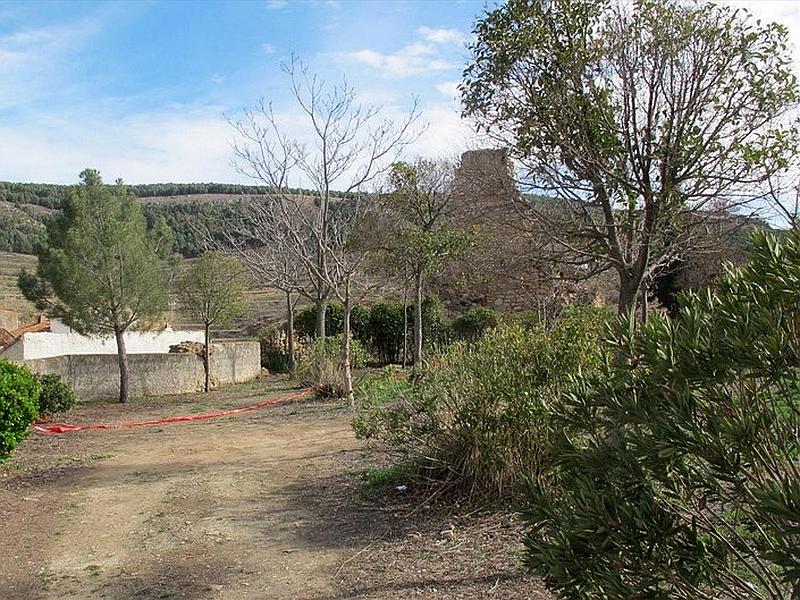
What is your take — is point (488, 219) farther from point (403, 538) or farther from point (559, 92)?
point (403, 538)

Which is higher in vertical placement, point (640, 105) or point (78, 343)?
point (640, 105)

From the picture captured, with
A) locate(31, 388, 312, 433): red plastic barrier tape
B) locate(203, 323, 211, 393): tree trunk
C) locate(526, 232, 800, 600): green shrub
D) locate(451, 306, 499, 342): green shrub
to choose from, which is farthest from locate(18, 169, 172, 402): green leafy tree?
locate(526, 232, 800, 600): green shrub

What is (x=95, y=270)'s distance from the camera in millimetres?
17203

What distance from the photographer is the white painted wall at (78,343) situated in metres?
17.0

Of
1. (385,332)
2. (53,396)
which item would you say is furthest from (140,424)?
(385,332)

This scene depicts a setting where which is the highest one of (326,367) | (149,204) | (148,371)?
(149,204)

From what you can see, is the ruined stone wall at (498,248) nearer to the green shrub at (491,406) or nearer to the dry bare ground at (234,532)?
the green shrub at (491,406)

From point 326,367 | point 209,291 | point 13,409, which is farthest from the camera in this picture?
point 209,291

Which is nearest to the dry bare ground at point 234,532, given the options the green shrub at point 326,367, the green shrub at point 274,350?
the green shrub at point 326,367

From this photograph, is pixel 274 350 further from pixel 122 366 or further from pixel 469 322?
pixel 122 366

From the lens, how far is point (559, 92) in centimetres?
631

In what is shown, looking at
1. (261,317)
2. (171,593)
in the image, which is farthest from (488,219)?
(261,317)

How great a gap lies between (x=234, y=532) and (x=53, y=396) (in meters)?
9.51

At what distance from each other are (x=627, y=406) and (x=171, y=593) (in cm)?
340
